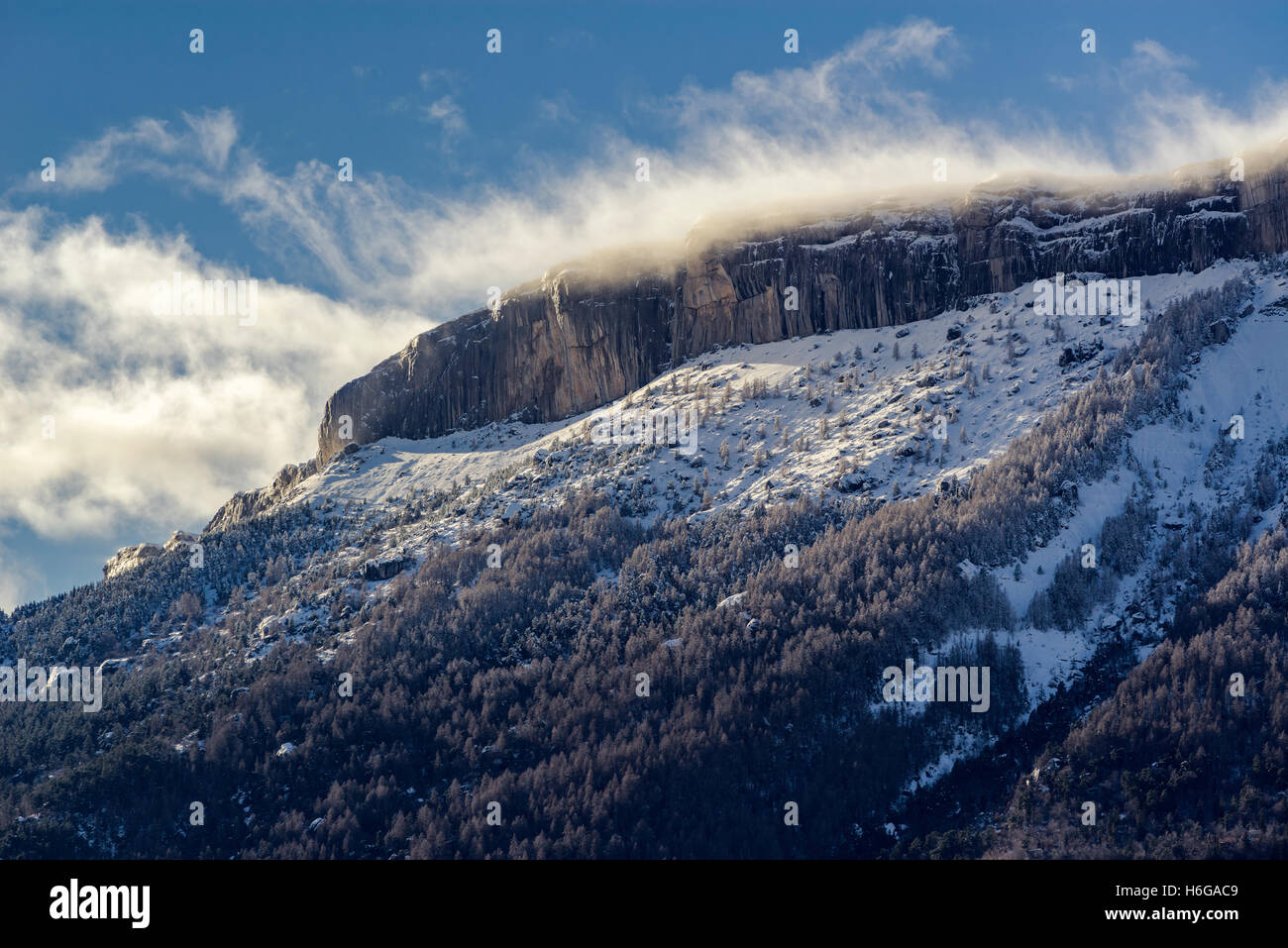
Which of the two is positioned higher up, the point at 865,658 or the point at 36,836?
the point at 865,658

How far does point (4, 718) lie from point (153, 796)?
4306 cm

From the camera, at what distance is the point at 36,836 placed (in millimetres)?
145125

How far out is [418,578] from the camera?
191 metres

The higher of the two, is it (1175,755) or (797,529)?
(797,529)

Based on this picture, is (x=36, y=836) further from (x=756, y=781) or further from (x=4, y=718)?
(x=756, y=781)
